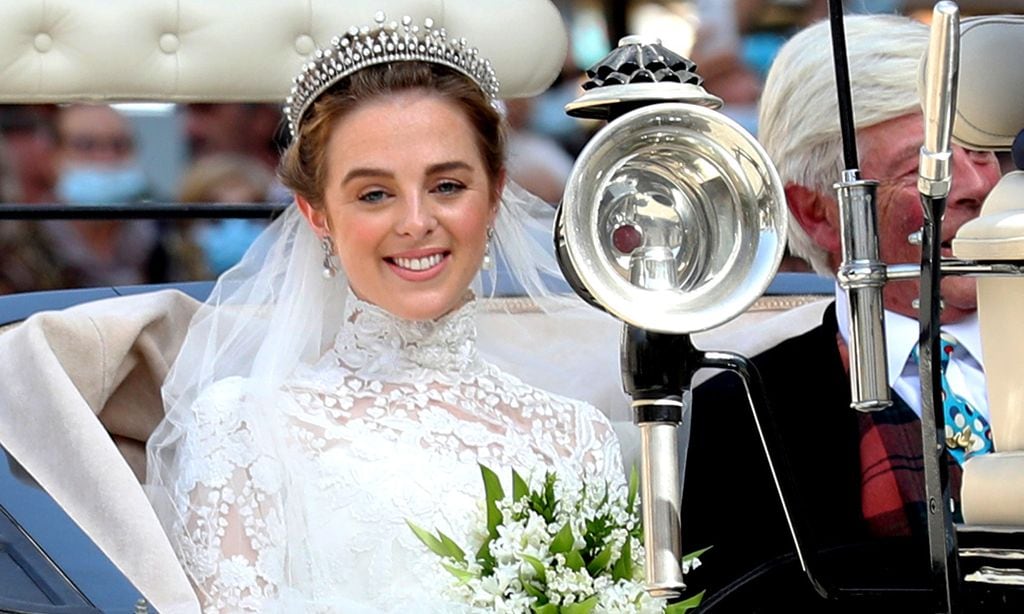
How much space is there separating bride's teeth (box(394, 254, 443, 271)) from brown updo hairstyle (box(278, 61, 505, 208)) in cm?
18

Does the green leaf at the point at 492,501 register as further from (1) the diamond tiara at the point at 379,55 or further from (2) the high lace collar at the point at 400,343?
(1) the diamond tiara at the point at 379,55

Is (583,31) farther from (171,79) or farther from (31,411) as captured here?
(31,411)

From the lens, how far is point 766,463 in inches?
103

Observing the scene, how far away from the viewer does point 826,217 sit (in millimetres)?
2891

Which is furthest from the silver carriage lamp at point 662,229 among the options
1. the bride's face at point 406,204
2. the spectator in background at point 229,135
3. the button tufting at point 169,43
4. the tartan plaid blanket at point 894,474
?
the spectator in background at point 229,135

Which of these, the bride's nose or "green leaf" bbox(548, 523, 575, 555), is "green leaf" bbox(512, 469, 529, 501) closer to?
"green leaf" bbox(548, 523, 575, 555)

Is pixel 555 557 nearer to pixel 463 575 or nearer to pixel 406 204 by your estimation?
pixel 463 575

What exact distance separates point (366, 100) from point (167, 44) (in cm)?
31

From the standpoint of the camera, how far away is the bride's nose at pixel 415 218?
2625 mm

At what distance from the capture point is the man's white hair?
2768 mm

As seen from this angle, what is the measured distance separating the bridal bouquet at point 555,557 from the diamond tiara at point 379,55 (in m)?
0.84

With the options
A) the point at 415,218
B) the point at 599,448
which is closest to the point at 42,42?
the point at 415,218

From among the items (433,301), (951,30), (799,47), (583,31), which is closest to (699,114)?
(951,30)

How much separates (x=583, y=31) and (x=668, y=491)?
2.31 m
